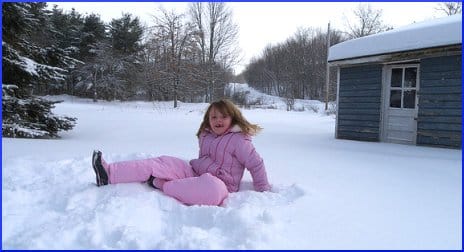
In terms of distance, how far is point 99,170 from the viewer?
3.10m

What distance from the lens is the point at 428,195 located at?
3.38 m

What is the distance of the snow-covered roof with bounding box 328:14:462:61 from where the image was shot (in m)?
6.47

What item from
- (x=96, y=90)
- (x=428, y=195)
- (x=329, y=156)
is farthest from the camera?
(x=96, y=90)

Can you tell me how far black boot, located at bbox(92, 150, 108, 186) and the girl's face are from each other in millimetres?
984

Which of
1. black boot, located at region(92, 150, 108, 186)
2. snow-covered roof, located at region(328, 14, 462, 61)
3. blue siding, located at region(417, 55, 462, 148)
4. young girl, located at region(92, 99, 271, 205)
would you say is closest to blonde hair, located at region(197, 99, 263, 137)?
young girl, located at region(92, 99, 271, 205)

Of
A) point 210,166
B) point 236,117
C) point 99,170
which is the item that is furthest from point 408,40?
point 99,170

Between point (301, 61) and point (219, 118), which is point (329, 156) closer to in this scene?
point (219, 118)

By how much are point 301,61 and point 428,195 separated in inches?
1500

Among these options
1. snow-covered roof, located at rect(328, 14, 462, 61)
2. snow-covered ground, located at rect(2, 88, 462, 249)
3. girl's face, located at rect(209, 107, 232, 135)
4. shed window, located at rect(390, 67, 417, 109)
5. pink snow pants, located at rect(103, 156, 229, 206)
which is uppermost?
snow-covered roof, located at rect(328, 14, 462, 61)

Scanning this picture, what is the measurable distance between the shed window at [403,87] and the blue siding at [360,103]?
0.26 metres

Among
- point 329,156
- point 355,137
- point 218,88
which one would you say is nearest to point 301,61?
point 218,88

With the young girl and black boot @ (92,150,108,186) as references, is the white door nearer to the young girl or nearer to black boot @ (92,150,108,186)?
the young girl

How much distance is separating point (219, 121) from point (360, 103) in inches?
224

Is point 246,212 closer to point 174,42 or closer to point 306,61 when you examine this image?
point 174,42
